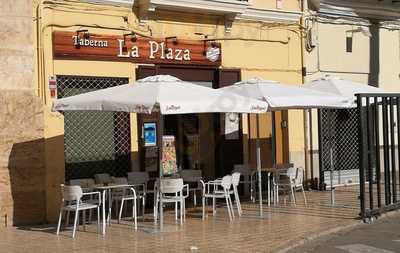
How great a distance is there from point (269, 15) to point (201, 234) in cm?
742

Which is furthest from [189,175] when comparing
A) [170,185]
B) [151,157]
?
[170,185]

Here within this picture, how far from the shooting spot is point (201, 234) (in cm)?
1048

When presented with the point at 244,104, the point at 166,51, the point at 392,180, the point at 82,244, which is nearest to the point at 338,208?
the point at 392,180

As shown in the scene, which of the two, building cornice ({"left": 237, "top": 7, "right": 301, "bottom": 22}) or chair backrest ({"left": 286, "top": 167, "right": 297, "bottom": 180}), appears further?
building cornice ({"left": 237, "top": 7, "right": 301, "bottom": 22})

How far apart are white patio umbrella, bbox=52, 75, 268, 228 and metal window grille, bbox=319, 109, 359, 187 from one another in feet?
21.4

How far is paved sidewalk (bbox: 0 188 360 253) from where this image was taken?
949 centimetres

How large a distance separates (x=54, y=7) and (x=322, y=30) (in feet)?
24.7

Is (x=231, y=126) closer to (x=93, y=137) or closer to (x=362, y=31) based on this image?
(x=93, y=137)

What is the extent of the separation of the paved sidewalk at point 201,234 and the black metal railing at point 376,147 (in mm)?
499

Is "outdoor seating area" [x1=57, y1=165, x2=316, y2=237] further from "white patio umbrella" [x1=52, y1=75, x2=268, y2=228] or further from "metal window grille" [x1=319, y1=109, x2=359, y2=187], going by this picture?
"metal window grille" [x1=319, y1=109, x2=359, y2=187]

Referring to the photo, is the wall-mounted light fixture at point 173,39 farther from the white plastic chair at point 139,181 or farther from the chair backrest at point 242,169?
the white plastic chair at point 139,181

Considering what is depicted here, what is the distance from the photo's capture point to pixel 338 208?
1330 cm

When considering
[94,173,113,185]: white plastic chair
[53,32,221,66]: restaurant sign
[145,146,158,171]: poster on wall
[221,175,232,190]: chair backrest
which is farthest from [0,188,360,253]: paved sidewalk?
[53,32,221,66]: restaurant sign

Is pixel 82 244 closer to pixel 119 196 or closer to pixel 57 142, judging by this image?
pixel 119 196
